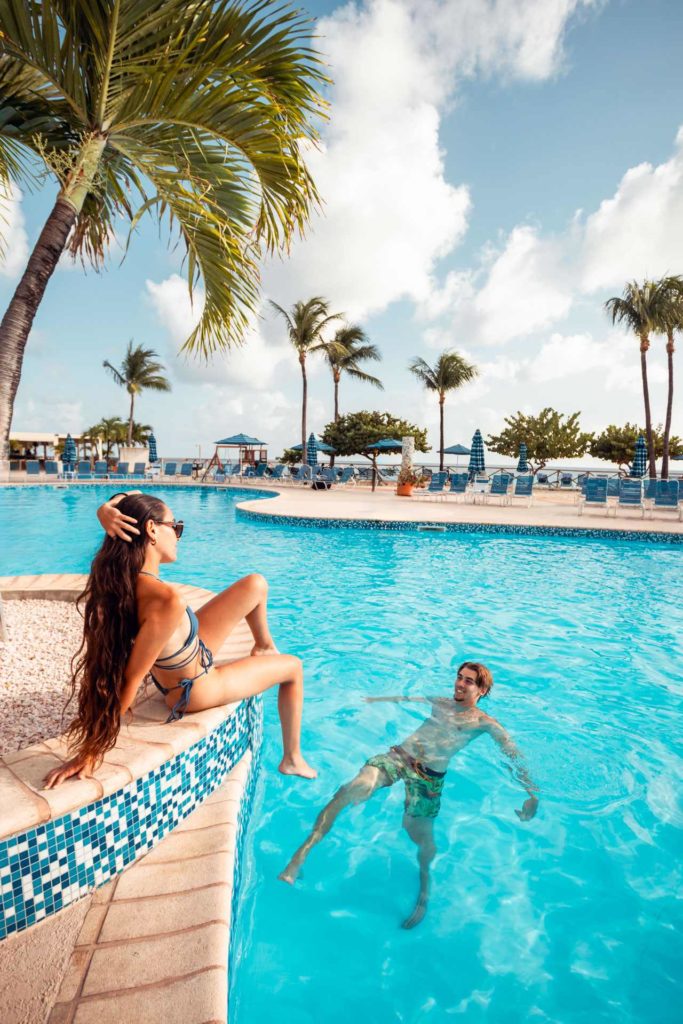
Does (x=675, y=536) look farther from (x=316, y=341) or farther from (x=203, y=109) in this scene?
(x=316, y=341)

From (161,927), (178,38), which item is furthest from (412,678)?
(178,38)

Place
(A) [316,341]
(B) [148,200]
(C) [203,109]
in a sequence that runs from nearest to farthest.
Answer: (C) [203,109], (B) [148,200], (A) [316,341]

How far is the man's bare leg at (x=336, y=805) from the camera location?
236cm

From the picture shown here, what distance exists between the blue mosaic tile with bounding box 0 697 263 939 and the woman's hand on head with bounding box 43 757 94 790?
4.0 inches

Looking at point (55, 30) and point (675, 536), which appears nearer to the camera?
point (55, 30)

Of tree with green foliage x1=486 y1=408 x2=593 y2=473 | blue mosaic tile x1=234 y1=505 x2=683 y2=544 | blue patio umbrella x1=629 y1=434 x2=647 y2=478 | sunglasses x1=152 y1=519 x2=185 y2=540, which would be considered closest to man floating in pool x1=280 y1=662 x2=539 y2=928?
sunglasses x1=152 y1=519 x2=185 y2=540

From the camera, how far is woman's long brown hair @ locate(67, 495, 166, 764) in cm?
170

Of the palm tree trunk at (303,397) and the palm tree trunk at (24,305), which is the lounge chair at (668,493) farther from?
the palm tree trunk at (303,397)

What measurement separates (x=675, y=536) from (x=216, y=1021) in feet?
38.0

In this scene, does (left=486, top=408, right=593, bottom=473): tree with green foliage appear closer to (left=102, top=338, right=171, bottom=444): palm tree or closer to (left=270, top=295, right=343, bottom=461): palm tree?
(left=270, top=295, right=343, bottom=461): palm tree

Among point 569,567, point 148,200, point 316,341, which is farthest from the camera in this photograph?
point 316,341

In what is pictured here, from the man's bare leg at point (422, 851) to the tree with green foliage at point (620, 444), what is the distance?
34.2 m

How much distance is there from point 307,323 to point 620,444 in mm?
20925

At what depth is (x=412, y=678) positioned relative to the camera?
4.55 meters
